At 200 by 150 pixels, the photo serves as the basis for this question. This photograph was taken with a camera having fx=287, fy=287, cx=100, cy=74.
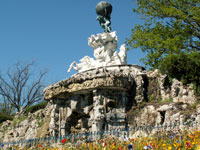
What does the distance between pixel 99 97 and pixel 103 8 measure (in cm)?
781

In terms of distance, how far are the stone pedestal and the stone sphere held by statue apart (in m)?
5.38

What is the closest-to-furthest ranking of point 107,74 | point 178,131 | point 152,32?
point 178,131 → point 107,74 → point 152,32

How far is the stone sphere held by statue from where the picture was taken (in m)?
18.9

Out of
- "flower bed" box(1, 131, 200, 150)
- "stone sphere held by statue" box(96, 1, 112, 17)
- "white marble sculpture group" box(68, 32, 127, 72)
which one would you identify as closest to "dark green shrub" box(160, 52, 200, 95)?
"white marble sculpture group" box(68, 32, 127, 72)

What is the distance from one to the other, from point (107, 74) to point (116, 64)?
212cm

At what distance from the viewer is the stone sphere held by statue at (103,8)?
18922 millimetres

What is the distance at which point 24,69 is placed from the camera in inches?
1241

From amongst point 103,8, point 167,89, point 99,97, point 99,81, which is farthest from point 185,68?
point 103,8

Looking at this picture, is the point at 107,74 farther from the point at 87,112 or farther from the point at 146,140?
the point at 146,140

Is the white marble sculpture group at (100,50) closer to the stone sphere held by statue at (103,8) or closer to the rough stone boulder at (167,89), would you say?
the stone sphere held by statue at (103,8)

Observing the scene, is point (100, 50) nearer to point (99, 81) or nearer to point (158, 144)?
point (99, 81)

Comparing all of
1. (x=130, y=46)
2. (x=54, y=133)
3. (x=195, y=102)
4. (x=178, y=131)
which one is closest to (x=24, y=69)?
(x=130, y=46)

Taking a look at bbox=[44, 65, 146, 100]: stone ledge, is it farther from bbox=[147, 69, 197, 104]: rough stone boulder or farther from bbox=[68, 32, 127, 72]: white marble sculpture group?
bbox=[68, 32, 127, 72]: white marble sculpture group

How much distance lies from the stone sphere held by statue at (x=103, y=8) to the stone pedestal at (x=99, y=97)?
5.38 metres
